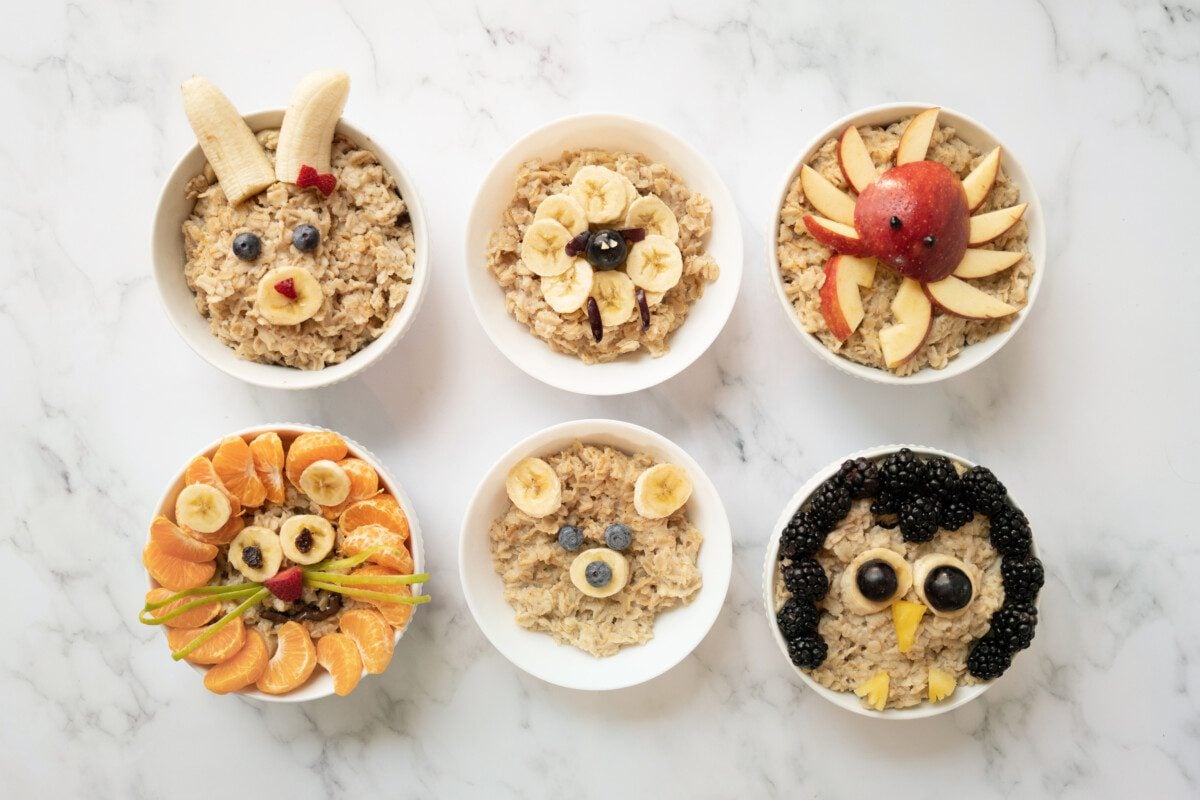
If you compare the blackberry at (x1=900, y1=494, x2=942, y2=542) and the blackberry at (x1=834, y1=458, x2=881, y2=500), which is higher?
the blackberry at (x1=834, y1=458, x2=881, y2=500)

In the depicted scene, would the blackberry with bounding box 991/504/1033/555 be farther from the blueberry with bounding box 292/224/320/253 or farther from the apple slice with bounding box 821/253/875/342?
the blueberry with bounding box 292/224/320/253

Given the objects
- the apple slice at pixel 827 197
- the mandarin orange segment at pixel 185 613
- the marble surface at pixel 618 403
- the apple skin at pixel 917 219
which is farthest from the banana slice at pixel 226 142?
the apple skin at pixel 917 219

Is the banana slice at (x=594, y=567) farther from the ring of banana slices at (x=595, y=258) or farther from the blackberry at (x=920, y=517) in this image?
the blackberry at (x=920, y=517)

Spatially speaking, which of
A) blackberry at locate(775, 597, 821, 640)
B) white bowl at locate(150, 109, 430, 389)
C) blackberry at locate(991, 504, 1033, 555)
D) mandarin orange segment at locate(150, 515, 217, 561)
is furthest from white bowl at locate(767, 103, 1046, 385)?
mandarin orange segment at locate(150, 515, 217, 561)

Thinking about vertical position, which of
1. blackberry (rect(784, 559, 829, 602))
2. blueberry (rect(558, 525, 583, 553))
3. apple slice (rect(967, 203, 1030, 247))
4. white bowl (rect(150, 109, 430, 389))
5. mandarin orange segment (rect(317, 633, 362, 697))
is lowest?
mandarin orange segment (rect(317, 633, 362, 697))

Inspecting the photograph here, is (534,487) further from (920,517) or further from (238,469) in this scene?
(920,517)

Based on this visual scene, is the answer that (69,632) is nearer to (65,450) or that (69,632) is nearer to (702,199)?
(65,450)
